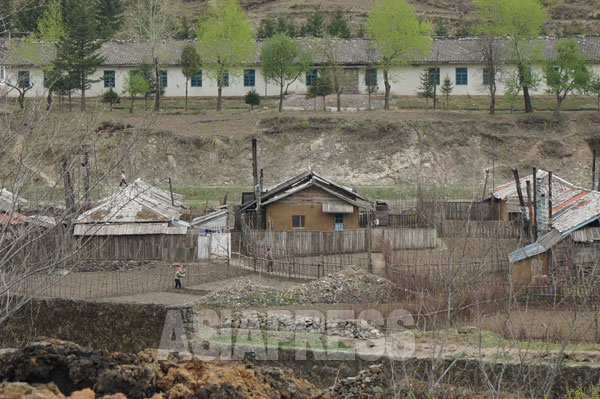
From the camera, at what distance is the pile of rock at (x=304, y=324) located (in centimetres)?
1838

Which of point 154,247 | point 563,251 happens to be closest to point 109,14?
point 154,247

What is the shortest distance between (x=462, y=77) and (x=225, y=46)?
1636 centimetres

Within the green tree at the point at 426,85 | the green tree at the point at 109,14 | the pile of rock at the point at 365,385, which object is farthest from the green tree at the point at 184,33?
the pile of rock at the point at 365,385

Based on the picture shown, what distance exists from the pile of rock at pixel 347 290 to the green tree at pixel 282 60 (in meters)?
32.1

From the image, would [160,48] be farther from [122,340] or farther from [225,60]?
[122,340]

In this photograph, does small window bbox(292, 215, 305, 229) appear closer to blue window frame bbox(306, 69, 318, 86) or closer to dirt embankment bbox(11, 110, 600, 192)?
dirt embankment bbox(11, 110, 600, 192)

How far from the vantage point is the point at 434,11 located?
83312 millimetres

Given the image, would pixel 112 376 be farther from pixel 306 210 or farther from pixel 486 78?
pixel 486 78

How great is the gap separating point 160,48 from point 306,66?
9697 millimetres

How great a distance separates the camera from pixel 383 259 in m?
27.7

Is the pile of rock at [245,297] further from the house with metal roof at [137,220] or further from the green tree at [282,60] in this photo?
the green tree at [282,60]

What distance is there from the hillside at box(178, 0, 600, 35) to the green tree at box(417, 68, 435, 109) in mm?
16801

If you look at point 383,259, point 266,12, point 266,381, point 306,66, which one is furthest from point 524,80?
point 266,381

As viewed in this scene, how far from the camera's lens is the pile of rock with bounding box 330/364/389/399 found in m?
15.6
